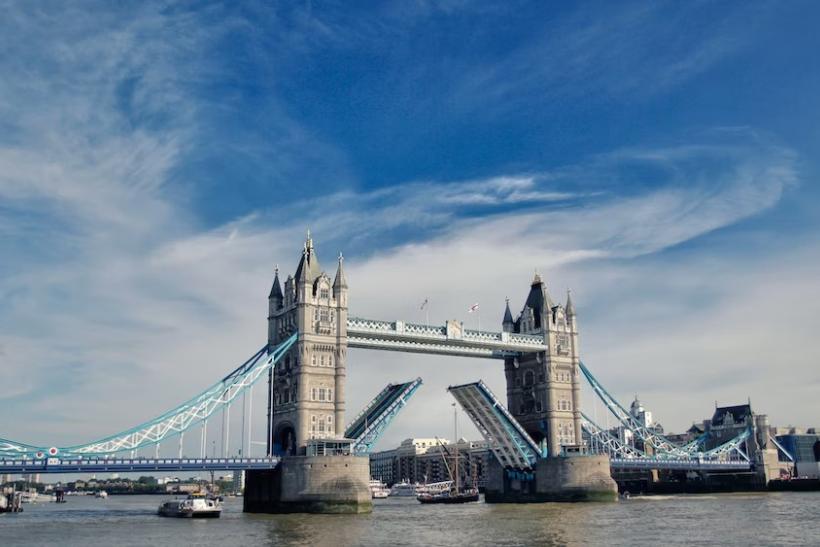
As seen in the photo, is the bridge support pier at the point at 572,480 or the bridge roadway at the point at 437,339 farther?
the bridge support pier at the point at 572,480

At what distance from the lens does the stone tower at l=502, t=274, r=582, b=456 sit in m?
103

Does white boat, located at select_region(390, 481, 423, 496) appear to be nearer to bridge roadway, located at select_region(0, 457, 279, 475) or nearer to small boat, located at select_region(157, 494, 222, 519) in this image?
small boat, located at select_region(157, 494, 222, 519)

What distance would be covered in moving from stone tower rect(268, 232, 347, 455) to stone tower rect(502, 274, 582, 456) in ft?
97.7

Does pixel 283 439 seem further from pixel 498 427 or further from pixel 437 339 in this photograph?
pixel 498 427

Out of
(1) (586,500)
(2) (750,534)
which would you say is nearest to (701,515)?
(2) (750,534)

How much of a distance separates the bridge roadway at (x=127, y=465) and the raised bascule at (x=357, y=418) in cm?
9

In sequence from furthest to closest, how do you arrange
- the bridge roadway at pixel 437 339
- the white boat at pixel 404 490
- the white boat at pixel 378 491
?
the white boat at pixel 404 490
the white boat at pixel 378 491
the bridge roadway at pixel 437 339

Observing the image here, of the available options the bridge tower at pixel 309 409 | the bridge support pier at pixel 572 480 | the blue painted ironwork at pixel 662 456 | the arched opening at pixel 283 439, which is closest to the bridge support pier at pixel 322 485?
the bridge tower at pixel 309 409

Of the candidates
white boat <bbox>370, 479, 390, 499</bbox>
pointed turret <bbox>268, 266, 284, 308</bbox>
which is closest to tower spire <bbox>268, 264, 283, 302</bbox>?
pointed turret <bbox>268, 266, 284, 308</bbox>

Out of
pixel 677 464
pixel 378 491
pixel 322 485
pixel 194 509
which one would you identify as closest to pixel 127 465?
pixel 194 509

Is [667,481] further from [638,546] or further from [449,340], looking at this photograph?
[638,546]

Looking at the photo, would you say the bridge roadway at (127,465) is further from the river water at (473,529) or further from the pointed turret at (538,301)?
the pointed turret at (538,301)

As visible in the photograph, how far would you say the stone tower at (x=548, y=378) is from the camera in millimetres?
103375

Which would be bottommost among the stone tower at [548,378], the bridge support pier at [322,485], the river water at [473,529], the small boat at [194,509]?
the river water at [473,529]
